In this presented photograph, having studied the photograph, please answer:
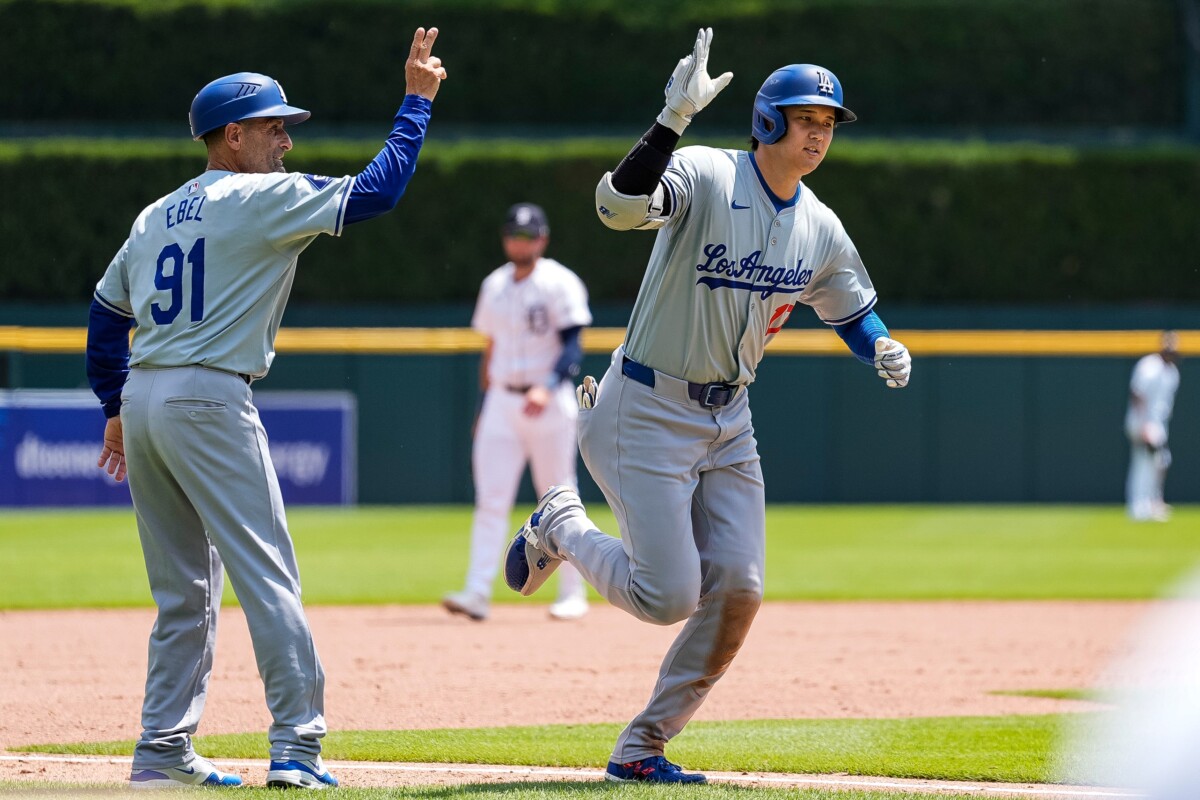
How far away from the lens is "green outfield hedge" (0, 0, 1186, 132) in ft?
68.9

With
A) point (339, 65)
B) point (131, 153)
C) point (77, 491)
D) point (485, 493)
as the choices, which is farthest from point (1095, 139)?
point (485, 493)

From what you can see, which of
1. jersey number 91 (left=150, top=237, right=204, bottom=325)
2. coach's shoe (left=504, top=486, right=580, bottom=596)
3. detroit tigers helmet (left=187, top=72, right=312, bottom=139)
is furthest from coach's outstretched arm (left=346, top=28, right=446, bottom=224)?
coach's shoe (left=504, top=486, right=580, bottom=596)

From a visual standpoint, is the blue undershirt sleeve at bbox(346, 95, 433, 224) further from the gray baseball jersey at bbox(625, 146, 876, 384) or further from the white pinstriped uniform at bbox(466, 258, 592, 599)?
the white pinstriped uniform at bbox(466, 258, 592, 599)

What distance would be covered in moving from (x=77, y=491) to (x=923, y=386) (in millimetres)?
8958

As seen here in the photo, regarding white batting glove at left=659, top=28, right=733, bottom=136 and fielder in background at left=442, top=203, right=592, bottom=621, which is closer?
white batting glove at left=659, top=28, right=733, bottom=136

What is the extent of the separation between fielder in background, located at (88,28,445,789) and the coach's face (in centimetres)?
101

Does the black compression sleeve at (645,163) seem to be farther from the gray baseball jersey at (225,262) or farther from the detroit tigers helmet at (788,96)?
the gray baseball jersey at (225,262)

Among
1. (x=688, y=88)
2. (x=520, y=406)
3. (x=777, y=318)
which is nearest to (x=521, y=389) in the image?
(x=520, y=406)

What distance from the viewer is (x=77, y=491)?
1573cm

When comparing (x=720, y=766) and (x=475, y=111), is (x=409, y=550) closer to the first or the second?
(x=720, y=766)

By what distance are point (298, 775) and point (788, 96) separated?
2.31 m

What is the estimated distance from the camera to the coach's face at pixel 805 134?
468cm

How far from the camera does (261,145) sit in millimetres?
4578

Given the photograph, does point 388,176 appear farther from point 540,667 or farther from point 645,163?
point 540,667
